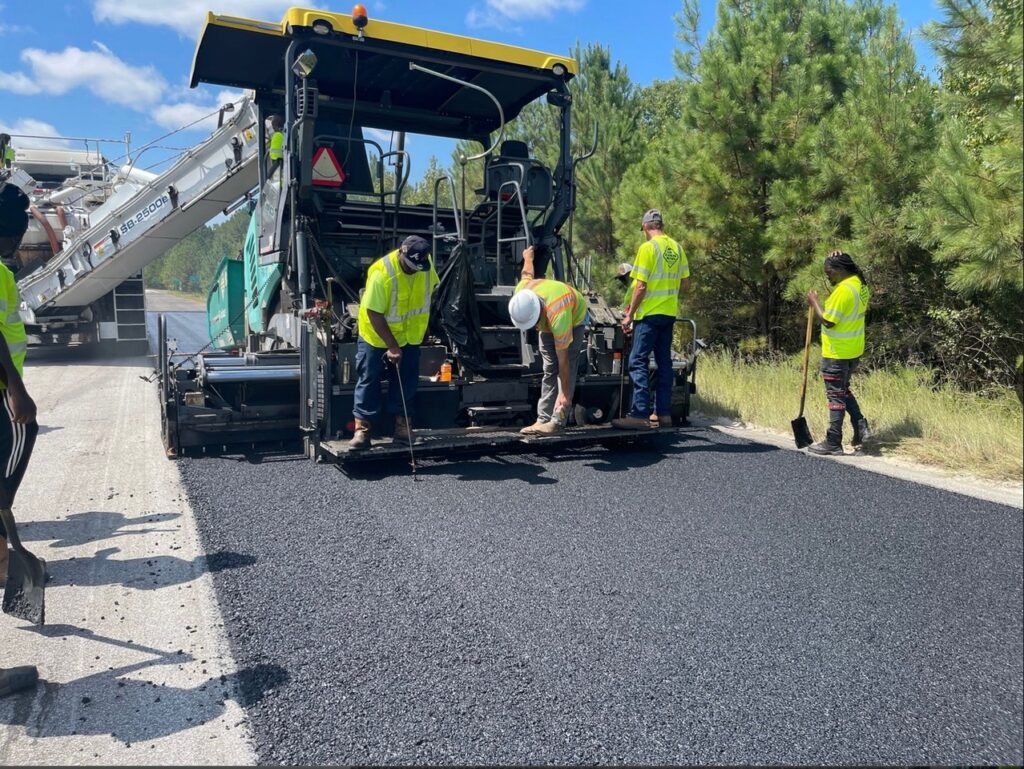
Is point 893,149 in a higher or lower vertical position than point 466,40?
lower

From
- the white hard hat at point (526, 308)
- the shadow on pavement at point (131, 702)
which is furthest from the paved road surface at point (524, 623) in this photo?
the white hard hat at point (526, 308)

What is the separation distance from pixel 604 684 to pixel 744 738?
45 cm

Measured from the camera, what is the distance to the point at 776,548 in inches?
139

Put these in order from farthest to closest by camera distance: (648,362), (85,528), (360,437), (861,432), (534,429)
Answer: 1. (648,362)
2. (861,432)
3. (534,429)
4. (360,437)
5. (85,528)

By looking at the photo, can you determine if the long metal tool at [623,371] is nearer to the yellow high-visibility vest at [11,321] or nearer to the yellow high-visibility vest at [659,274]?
the yellow high-visibility vest at [659,274]

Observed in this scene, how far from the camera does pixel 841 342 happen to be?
544 cm

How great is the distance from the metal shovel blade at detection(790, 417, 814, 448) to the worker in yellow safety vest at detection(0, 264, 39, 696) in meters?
4.65

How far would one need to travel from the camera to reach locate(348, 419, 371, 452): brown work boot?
489 cm

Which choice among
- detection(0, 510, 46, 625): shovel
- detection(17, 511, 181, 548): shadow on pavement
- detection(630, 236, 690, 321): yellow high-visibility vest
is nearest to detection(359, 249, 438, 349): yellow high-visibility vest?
detection(630, 236, 690, 321): yellow high-visibility vest

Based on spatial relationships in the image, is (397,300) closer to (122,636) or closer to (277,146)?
(277,146)

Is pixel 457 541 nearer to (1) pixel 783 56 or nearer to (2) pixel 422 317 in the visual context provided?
(2) pixel 422 317

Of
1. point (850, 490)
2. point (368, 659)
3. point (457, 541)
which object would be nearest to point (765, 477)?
point (850, 490)

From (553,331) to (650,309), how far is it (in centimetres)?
81

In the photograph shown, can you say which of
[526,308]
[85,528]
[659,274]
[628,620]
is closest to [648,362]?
[659,274]
